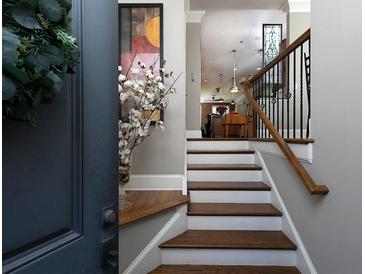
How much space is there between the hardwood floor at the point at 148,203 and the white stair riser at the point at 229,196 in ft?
0.97

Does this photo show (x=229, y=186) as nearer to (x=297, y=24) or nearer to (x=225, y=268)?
(x=225, y=268)

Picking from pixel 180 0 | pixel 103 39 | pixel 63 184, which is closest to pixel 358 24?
pixel 103 39

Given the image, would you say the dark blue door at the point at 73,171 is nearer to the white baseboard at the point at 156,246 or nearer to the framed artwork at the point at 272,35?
the white baseboard at the point at 156,246

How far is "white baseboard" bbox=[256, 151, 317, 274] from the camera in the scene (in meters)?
1.89

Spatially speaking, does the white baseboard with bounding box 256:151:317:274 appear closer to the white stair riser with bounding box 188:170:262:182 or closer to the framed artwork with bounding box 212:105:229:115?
the white stair riser with bounding box 188:170:262:182

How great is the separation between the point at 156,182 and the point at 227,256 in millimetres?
973

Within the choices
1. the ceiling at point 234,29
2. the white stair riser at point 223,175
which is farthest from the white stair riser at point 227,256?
the ceiling at point 234,29

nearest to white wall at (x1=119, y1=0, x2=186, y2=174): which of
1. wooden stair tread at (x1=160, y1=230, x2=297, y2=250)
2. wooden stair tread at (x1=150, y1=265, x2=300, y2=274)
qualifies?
wooden stair tread at (x1=160, y1=230, x2=297, y2=250)

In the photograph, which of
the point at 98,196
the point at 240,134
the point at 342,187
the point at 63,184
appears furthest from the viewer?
the point at 240,134

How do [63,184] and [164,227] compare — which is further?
[164,227]

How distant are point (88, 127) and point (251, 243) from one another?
1844 millimetres

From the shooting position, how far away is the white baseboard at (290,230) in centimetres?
189

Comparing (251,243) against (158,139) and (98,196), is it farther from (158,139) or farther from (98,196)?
(98,196)

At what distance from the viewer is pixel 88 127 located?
73 centimetres
